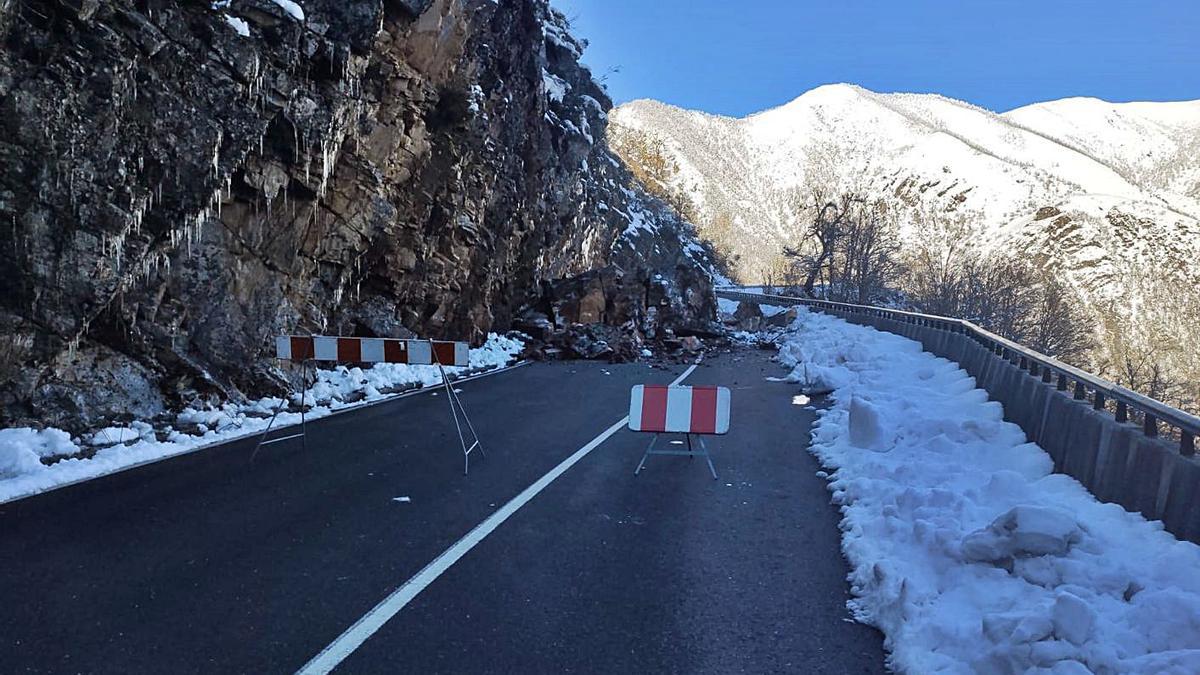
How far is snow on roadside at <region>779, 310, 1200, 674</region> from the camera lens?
3.27m

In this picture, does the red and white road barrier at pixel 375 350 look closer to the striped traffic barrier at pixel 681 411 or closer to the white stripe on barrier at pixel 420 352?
the white stripe on barrier at pixel 420 352

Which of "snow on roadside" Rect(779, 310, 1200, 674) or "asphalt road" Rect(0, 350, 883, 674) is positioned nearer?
"snow on roadside" Rect(779, 310, 1200, 674)

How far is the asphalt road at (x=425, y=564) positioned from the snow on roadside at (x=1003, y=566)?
314mm

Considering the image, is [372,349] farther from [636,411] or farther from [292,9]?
[292,9]

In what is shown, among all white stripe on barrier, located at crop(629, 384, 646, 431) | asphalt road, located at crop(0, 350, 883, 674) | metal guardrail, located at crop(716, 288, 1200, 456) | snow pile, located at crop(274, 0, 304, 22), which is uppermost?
snow pile, located at crop(274, 0, 304, 22)

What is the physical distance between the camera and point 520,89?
28031 mm

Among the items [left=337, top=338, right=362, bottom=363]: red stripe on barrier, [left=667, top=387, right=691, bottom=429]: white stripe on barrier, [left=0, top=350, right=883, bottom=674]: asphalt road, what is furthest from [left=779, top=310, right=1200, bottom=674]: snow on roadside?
[left=337, top=338, right=362, bottom=363]: red stripe on barrier

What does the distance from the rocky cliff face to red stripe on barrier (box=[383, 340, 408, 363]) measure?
3847mm

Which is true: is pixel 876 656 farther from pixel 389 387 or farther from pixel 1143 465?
pixel 389 387

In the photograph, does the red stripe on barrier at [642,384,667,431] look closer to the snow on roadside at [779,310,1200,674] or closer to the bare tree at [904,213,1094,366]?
the snow on roadside at [779,310,1200,674]

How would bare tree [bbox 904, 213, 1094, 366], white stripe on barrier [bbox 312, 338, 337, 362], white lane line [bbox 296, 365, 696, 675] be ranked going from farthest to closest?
bare tree [bbox 904, 213, 1094, 366], white stripe on barrier [bbox 312, 338, 337, 362], white lane line [bbox 296, 365, 696, 675]

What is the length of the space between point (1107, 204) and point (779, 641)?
180 metres

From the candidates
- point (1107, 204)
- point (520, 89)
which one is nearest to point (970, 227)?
point (1107, 204)

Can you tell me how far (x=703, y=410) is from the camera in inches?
338
